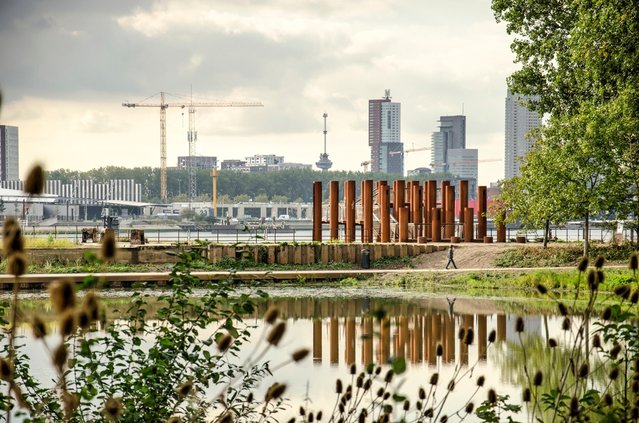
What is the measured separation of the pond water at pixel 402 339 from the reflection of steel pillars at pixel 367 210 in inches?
479

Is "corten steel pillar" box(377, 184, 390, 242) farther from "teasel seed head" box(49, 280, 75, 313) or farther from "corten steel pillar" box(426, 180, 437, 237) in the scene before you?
"teasel seed head" box(49, 280, 75, 313)

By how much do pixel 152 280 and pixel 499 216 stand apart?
14212 mm

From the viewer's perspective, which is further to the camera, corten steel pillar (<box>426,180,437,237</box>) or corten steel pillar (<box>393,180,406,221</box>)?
corten steel pillar (<box>426,180,437,237</box>)

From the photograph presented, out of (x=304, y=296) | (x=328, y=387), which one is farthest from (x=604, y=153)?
(x=328, y=387)

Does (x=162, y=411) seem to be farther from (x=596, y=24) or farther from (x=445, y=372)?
(x=596, y=24)

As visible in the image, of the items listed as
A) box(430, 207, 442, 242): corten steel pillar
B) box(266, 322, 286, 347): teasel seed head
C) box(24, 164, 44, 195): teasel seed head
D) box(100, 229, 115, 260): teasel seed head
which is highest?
box(24, 164, 44, 195): teasel seed head

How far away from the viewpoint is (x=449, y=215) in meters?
47.6

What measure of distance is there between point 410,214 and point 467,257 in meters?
10.1

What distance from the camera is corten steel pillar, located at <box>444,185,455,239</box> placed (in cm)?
4603

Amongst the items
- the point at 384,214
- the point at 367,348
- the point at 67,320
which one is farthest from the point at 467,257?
the point at 67,320

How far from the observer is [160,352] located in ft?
31.2

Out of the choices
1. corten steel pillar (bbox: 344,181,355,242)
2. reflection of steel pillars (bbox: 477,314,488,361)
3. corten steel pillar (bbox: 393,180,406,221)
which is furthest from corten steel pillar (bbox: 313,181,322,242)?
reflection of steel pillars (bbox: 477,314,488,361)

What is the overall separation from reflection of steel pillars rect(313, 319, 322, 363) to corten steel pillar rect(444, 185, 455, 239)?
70.3ft

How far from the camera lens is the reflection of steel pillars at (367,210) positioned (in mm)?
45194
